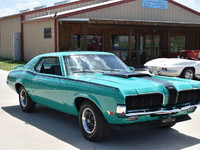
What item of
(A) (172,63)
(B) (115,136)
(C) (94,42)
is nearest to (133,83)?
(B) (115,136)

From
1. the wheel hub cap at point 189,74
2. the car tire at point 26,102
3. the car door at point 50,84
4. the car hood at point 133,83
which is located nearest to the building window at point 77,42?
the wheel hub cap at point 189,74

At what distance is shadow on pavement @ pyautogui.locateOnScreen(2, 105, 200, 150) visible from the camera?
16.5ft

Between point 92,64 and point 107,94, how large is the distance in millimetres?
1561

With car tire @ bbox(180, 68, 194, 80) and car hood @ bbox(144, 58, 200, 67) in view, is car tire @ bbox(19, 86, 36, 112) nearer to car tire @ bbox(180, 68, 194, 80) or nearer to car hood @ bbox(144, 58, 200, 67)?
car hood @ bbox(144, 58, 200, 67)

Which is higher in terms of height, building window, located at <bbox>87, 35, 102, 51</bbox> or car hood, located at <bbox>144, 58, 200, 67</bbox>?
building window, located at <bbox>87, 35, 102, 51</bbox>

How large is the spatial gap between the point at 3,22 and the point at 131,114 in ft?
93.7

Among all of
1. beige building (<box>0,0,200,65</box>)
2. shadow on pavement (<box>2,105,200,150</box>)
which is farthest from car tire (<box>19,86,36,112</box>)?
beige building (<box>0,0,200,65</box>)

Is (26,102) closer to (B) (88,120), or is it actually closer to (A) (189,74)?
(B) (88,120)

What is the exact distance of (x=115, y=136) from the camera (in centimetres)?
555

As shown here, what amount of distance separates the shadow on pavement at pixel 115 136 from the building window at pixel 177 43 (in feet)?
69.0

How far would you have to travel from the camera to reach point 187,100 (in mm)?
5461

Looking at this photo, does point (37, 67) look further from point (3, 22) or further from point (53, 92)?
point (3, 22)

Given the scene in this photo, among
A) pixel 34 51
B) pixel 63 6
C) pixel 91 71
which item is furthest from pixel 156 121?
pixel 63 6

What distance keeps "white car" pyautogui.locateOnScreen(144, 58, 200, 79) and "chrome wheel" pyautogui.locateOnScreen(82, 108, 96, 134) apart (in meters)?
8.75
